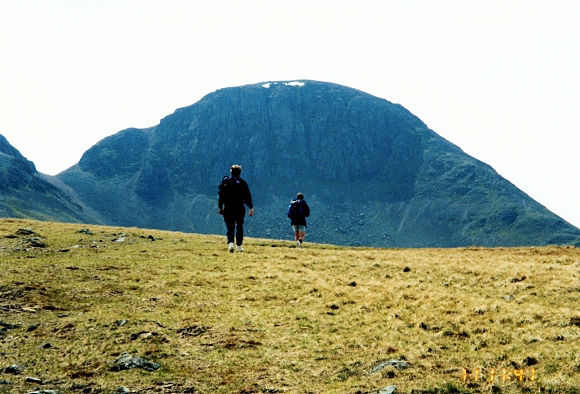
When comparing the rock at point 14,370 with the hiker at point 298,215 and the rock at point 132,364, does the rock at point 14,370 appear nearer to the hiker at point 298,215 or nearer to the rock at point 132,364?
the rock at point 132,364

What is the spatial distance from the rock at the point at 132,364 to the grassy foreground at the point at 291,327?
143 millimetres

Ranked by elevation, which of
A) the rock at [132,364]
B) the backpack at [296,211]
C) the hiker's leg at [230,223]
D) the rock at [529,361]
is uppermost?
the backpack at [296,211]

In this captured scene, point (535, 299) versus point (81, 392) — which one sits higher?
point (535, 299)

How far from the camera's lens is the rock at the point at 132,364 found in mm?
8750

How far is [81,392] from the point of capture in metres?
7.71

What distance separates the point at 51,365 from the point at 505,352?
873 centimetres

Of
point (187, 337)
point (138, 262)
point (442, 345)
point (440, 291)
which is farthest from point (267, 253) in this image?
point (442, 345)

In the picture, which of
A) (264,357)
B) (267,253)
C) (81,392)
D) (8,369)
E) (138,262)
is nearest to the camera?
(81,392)

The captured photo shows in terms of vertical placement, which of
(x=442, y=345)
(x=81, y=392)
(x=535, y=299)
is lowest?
(x=81, y=392)

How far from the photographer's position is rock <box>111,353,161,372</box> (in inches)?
344

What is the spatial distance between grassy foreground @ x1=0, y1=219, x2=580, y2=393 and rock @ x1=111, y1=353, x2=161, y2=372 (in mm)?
143

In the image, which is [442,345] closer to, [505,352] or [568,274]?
[505,352]

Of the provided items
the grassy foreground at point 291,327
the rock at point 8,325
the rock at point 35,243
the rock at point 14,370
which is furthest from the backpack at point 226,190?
the rock at point 14,370

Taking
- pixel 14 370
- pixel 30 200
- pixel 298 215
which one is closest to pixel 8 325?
pixel 14 370
